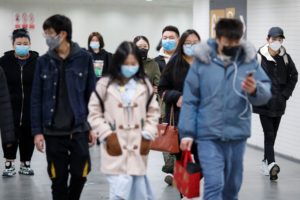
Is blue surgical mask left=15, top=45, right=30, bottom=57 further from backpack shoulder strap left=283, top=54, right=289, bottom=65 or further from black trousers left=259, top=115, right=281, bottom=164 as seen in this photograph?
backpack shoulder strap left=283, top=54, right=289, bottom=65

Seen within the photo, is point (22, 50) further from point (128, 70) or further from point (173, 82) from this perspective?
point (128, 70)

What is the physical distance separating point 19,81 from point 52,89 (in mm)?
2725

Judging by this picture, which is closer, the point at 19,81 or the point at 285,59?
the point at 19,81

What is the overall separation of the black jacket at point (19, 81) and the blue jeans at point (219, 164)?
3.53 m

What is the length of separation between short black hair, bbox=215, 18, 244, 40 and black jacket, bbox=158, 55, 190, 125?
1.07m

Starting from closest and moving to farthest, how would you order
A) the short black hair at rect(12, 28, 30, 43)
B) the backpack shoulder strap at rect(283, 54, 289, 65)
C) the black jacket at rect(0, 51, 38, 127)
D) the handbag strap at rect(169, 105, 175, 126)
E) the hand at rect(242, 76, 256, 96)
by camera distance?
the hand at rect(242, 76, 256, 96), the handbag strap at rect(169, 105, 175, 126), the short black hair at rect(12, 28, 30, 43), the black jacket at rect(0, 51, 38, 127), the backpack shoulder strap at rect(283, 54, 289, 65)

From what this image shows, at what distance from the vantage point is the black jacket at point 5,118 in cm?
530

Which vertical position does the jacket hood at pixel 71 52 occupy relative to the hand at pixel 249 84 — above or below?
above

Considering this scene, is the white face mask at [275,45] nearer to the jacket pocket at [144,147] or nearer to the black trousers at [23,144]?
the black trousers at [23,144]

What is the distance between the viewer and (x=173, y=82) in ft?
18.7

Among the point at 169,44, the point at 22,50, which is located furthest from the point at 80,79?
the point at 22,50

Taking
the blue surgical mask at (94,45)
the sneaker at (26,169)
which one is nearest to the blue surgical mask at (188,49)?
the sneaker at (26,169)

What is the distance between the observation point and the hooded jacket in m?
4.59

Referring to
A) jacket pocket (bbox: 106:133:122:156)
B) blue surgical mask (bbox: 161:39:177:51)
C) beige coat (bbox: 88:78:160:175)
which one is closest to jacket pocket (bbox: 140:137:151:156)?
beige coat (bbox: 88:78:160:175)
